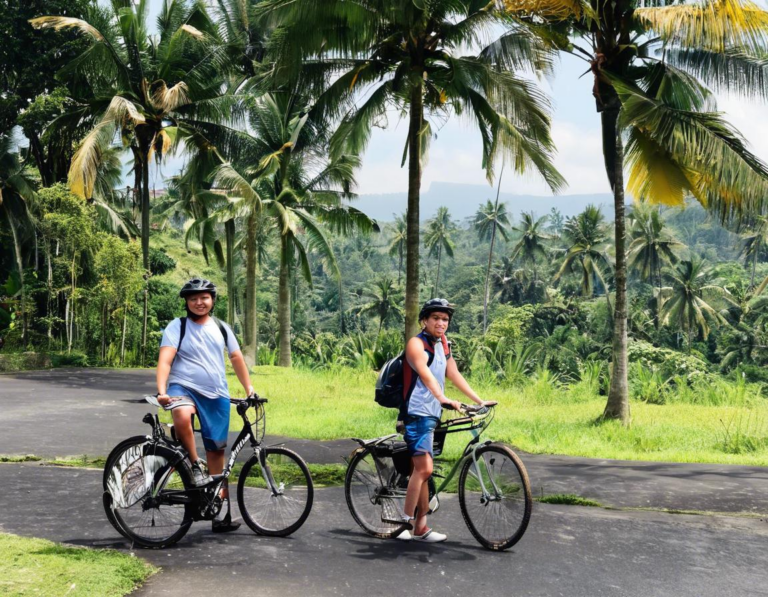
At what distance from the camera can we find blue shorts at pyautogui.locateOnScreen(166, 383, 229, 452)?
5.69m

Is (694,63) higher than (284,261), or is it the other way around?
(694,63)

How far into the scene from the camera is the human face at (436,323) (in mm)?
5734

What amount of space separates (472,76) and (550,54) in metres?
1.52

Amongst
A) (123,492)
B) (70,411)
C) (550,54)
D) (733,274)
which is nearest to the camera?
(123,492)

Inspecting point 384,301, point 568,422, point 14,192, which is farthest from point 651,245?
point 568,422

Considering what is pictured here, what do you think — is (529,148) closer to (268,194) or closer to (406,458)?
(406,458)

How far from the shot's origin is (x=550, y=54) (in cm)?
1517

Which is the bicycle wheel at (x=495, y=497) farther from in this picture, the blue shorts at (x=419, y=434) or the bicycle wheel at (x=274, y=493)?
the bicycle wheel at (x=274, y=493)

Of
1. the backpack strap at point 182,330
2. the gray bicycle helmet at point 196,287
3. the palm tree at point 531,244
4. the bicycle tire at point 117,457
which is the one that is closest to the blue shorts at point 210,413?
the backpack strap at point 182,330

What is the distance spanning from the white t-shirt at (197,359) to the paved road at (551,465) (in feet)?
12.1

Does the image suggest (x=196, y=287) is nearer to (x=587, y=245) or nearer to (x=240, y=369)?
(x=240, y=369)

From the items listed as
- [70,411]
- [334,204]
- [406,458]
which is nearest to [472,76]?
[70,411]

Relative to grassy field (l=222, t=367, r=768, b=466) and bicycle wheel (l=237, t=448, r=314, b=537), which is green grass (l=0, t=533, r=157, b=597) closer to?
bicycle wheel (l=237, t=448, r=314, b=537)

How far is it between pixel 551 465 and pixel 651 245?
163 ft
